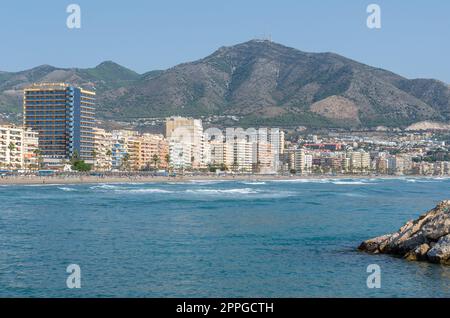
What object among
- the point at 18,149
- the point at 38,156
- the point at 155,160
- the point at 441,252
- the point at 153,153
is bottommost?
the point at 441,252

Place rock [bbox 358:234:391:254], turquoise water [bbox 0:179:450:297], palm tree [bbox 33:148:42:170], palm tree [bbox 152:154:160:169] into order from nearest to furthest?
turquoise water [bbox 0:179:450:297]
rock [bbox 358:234:391:254]
palm tree [bbox 33:148:42:170]
palm tree [bbox 152:154:160:169]

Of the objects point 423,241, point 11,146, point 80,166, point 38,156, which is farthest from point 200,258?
point 38,156

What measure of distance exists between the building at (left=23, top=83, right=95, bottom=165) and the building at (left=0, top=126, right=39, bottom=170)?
3.87 m

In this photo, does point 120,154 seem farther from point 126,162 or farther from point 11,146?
point 11,146

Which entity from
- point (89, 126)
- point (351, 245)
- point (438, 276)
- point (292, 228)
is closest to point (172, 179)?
point (89, 126)

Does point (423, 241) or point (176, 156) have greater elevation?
point (176, 156)

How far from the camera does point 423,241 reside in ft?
82.6

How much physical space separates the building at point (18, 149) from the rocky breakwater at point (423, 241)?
111 metres

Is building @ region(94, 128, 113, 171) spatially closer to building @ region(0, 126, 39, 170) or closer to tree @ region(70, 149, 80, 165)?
tree @ region(70, 149, 80, 165)

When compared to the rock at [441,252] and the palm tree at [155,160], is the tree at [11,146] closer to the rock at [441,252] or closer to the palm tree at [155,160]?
the palm tree at [155,160]

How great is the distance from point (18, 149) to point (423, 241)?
11961 cm

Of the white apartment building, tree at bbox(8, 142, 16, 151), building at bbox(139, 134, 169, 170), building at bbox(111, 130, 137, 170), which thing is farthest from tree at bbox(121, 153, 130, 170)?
tree at bbox(8, 142, 16, 151)

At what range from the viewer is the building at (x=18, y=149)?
130 metres

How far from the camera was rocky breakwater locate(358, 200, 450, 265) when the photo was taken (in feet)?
77.3
